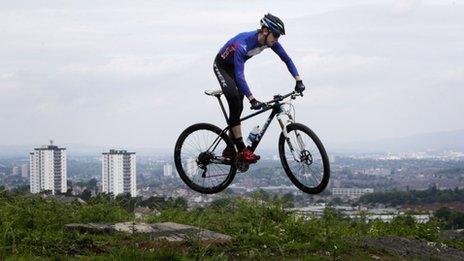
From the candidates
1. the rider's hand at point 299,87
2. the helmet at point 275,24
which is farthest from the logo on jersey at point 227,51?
the rider's hand at point 299,87

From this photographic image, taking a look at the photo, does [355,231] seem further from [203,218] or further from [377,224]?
[203,218]

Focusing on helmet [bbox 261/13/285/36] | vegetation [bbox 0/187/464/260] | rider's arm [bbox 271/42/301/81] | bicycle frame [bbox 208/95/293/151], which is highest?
helmet [bbox 261/13/285/36]

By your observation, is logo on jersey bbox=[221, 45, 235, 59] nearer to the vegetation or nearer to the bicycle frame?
the bicycle frame

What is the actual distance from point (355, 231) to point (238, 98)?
4.41 m

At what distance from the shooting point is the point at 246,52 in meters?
10.7

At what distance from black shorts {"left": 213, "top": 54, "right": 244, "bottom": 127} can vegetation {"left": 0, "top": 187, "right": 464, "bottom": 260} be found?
193 cm

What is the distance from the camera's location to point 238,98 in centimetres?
1098

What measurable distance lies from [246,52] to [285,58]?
0.67 meters

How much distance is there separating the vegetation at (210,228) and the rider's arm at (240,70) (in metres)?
2.34

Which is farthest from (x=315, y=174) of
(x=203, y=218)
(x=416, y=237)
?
(x=416, y=237)

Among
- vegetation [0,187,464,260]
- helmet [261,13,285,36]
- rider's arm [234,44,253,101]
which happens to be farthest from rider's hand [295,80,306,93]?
vegetation [0,187,464,260]

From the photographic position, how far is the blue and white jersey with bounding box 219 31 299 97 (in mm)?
10633

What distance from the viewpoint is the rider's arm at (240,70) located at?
34.8 feet

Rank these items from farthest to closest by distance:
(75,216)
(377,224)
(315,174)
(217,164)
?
(377,224)
(75,216)
(217,164)
(315,174)
